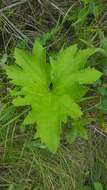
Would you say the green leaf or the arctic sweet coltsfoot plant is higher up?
the arctic sweet coltsfoot plant

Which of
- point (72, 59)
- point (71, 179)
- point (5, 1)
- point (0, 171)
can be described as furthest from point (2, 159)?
point (5, 1)

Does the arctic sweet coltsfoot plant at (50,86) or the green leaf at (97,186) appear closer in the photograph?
the arctic sweet coltsfoot plant at (50,86)

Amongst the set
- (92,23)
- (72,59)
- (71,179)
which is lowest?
(71,179)

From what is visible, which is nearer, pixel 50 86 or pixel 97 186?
pixel 50 86

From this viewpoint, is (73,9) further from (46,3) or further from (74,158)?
(74,158)

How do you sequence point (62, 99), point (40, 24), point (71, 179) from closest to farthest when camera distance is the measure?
1. point (62, 99)
2. point (71, 179)
3. point (40, 24)

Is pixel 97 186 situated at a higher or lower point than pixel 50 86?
lower

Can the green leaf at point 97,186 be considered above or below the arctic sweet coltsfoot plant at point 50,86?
below

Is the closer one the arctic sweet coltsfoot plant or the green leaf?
the arctic sweet coltsfoot plant
